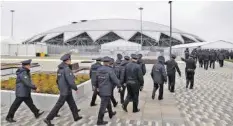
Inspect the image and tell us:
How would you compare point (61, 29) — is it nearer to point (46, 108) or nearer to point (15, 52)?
point (15, 52)

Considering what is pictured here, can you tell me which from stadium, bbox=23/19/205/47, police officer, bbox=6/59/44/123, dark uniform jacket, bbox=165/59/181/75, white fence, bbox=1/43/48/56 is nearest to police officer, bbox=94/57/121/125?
police officer, bbox=6/59/44/123

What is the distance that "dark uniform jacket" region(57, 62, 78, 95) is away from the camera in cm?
618

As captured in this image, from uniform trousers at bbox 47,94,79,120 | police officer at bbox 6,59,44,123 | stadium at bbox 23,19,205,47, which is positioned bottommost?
uniform trousers at bbox 47,94,79,120

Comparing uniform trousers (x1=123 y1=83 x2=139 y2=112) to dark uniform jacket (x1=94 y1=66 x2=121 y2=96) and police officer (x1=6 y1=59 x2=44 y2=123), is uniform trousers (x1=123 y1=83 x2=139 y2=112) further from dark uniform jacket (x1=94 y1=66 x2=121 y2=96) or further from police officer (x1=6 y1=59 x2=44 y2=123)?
police officer (x1=6 y1=59 x2=44 y2=123)

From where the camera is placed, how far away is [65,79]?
6.25 m

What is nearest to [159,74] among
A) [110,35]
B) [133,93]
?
[133,93]

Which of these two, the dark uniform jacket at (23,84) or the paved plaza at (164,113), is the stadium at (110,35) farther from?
the dark uniform jacket at (23,84)

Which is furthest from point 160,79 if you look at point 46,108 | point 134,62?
point 46,108

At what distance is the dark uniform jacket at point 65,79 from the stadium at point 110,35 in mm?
63184

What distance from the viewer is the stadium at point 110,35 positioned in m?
71.4

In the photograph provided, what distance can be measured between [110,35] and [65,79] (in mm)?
67078

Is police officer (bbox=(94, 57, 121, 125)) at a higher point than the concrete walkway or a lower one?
higher

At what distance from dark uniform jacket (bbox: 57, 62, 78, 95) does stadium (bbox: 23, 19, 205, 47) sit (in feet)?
207

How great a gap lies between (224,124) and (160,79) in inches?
115
